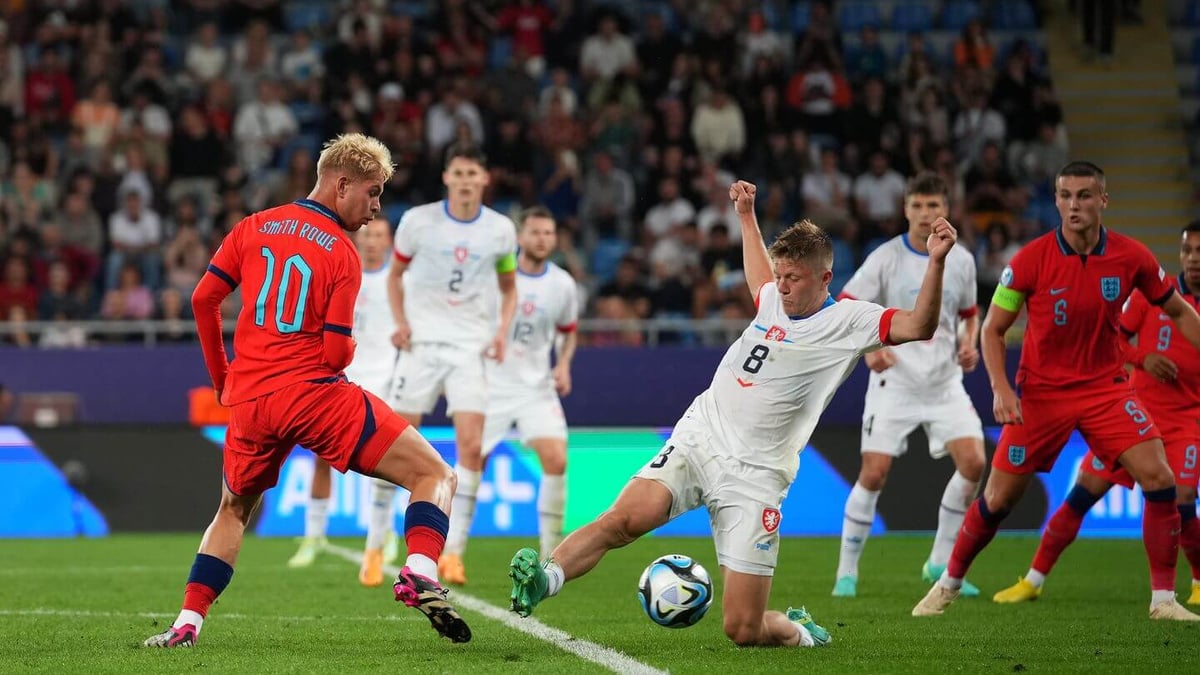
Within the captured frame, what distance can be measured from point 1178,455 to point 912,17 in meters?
14.2

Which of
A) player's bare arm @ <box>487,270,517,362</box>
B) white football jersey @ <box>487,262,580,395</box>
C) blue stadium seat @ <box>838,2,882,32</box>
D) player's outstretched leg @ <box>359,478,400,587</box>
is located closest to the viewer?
player's outstretched leg @ <box>359,478,400,587</box>

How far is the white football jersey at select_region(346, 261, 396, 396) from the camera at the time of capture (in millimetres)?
12422

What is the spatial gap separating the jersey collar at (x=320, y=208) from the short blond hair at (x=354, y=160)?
0.12 m

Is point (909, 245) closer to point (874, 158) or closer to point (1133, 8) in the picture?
point (874, 158)

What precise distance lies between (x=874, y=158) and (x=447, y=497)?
524 inches

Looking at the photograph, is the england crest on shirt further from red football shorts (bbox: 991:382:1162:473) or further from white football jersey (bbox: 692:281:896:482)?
white football jersey (bbox: 692:281:896:482)

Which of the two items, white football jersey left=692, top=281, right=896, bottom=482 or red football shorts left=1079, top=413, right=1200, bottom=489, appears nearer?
white football jersey left=692, top=281, right=896, bottom=482

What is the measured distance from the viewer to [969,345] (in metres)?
10.0

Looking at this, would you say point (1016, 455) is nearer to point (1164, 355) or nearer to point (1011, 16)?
point (1164, 355)

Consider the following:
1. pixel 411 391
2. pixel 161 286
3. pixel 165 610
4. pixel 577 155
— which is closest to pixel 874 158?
pixel 577 155

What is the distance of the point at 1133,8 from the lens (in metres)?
23.5

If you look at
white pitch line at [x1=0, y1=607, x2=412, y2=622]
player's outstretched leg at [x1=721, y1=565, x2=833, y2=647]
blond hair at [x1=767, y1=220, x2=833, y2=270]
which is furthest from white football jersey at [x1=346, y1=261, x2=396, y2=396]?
blond hair at [x1=767, y1=220, x2=833, y2=270]

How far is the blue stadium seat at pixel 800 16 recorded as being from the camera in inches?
870

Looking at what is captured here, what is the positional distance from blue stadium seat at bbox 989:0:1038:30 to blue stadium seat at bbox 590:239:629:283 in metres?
7.04
